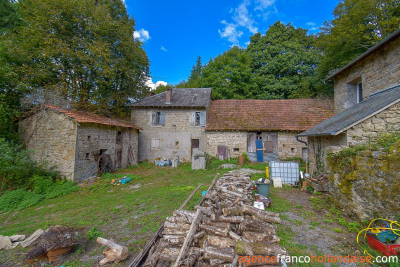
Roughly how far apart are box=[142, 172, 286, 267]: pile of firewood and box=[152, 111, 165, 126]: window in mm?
11503

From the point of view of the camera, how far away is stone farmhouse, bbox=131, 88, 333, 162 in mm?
13695

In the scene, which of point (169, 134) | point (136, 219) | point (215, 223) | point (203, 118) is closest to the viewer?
point (215, 223)

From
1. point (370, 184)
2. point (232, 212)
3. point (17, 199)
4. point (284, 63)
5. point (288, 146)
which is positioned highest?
point (284, 63)

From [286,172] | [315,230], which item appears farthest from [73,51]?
[315,230]

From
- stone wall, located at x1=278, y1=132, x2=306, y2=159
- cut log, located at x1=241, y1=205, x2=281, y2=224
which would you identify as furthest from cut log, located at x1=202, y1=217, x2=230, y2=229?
stone wall, located at x1=278, y1=132, x2=306, y2=159

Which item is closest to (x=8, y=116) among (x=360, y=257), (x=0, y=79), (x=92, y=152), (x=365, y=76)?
(x=0, y=79)

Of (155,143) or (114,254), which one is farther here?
(155,143)

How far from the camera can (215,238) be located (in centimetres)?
334

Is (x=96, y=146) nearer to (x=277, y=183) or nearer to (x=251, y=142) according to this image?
(x=277, y=183)

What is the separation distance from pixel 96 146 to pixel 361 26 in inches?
765

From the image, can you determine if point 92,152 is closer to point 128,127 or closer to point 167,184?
point 128,127

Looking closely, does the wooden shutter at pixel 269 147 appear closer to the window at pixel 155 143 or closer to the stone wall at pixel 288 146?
the stone wall at pixel 288 146

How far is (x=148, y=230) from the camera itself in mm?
4449

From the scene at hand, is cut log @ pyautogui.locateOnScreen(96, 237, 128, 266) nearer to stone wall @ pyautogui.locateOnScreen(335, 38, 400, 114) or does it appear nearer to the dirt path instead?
the dirt path
